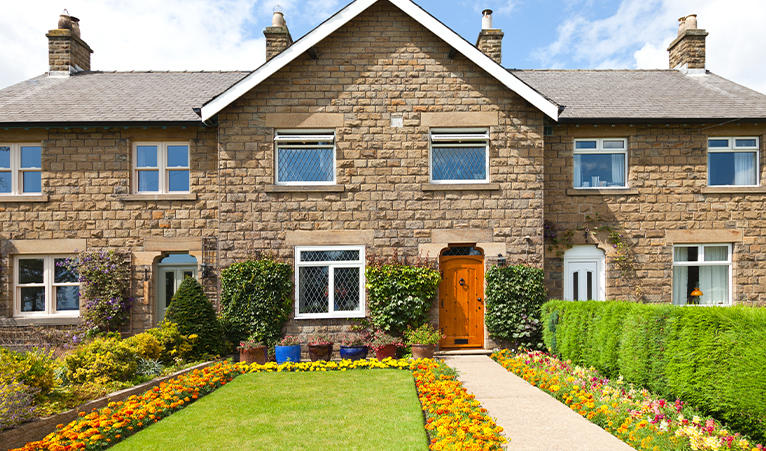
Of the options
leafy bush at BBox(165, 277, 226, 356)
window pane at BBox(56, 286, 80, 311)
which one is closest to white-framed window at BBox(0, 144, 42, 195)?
window pane at BBox(56, 286, 80, 311)

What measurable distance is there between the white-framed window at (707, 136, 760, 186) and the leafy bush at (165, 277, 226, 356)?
12641 millimetres

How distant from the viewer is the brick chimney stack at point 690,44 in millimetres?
14802

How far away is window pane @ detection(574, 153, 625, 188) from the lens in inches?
491

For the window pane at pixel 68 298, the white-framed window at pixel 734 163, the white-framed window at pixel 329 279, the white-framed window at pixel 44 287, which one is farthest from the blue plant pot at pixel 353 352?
the white-framed window at pixel 734 163

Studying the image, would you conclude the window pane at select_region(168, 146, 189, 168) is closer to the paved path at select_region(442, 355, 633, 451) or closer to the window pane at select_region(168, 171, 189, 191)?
the window pane at select_region(168, 171, 189, 191)

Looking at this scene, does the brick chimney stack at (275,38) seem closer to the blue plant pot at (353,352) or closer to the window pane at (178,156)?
the window pane at (178,156)

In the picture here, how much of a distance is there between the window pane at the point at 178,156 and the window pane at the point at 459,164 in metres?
6.15

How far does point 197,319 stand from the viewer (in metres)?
10.3

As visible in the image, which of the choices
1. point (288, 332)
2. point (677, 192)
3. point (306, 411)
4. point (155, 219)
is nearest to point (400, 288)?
point (288, 332)

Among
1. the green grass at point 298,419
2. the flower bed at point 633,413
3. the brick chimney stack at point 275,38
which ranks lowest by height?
the green grass at point 298,419

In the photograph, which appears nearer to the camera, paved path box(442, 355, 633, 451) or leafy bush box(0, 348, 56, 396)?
paved path box(442, 355, 633, 451)

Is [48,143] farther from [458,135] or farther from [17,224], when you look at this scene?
[458,135]

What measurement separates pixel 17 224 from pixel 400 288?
9.40 metres

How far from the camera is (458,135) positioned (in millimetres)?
11633
